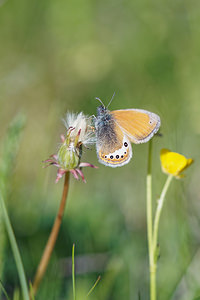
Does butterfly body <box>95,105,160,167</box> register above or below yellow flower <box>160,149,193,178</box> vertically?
above

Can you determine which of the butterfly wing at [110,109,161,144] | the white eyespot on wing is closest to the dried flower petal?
the white eyespot on wing

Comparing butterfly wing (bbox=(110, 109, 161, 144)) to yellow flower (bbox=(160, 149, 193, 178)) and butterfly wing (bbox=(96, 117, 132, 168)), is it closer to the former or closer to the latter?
butterfly wing (bbox=(96, 117, 132, 168))

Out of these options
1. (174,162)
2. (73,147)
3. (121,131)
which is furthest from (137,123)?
(73,147)

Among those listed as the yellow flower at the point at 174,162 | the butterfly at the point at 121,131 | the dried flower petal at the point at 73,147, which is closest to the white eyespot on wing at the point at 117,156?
the butterfly at the point at 121,131

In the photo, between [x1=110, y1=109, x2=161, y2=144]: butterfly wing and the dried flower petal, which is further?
[x1=110, y1=109, x2=161, y2=144]: butterfly wing

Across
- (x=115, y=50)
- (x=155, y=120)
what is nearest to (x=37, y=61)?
(x=115, y=50)

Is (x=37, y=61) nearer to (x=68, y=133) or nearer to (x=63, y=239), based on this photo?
(x=63, y=239)
